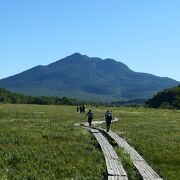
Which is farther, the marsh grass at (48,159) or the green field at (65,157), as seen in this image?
the green field at (65,157)

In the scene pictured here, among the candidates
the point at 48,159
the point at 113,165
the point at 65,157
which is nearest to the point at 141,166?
the point at 113,165

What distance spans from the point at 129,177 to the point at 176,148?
1353cm

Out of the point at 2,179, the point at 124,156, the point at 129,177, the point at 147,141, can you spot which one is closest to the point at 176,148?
the point at 147,141

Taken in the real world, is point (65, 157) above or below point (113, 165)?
above

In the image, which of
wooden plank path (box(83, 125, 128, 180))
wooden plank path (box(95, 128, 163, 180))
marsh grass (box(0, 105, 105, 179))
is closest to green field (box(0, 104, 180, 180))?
marsh grass (box(0, 105, 105, 179))

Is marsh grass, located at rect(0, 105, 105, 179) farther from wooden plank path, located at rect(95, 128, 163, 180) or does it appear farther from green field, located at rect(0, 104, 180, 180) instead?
wooden plank path, located at rect(95, 128, 163, 180)

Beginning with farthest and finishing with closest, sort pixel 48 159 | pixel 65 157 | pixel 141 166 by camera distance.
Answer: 1. pixel 65 157
2. pixel 48 159
3. pixel 141 166

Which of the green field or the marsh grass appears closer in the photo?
the marsh grass

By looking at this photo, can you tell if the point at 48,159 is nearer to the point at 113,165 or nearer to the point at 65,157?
the point at 65,157

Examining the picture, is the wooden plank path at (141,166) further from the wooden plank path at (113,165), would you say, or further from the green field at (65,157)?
the wooden plank path at (113,165)

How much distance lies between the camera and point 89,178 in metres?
22.6

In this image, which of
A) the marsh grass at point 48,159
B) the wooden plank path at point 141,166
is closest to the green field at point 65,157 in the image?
the marsh grass at point 48,159

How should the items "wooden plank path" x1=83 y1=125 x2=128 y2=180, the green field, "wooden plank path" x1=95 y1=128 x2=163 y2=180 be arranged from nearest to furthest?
"wooden plank path" x1=83 y1=125 x2=128 y2=180, "wooden plank path" x1=95 y1=128 x2=163 y2=180, the green field

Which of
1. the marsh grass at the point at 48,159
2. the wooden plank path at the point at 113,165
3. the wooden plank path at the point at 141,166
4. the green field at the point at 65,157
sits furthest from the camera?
the green field at the point at 65,157
